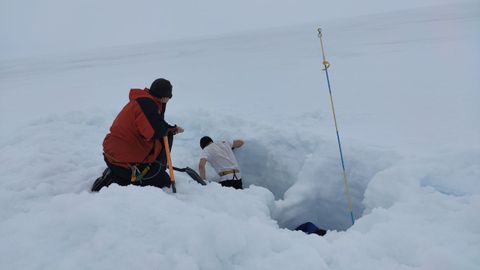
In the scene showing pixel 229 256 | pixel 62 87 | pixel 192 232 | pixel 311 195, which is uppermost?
pixel 62 87

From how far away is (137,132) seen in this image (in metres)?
4.04

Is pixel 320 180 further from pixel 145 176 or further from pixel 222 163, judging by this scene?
pixel 145 176

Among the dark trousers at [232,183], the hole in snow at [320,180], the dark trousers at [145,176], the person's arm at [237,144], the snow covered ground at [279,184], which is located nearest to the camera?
the snow covered ground at [279,184]

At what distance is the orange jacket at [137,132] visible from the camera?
3.87m

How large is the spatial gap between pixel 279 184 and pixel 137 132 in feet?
8.11

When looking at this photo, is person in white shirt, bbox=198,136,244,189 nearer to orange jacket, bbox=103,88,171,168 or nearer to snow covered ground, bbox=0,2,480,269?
snow covered ground, bbox=0,2,480,269

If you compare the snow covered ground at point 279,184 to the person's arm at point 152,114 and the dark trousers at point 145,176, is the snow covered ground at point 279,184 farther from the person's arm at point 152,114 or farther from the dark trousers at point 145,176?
the person's arm at point 152,114

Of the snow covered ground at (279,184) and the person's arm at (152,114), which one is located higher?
the person's arm at (152,114)

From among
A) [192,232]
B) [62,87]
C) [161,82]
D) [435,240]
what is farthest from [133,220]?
[62,87]

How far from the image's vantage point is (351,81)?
922 centimetres

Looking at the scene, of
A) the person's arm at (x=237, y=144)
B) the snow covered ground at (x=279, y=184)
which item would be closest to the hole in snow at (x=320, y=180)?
the snow covered ground at (x=279, y=184)

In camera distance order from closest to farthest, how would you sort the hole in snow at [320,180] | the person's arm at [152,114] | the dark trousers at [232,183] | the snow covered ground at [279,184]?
the snow covered ground at [279,184] → the person's arm at [152,114] → the hole in snow at [320,180] → the dark trousers at [232,183]

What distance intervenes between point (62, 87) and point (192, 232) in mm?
12019

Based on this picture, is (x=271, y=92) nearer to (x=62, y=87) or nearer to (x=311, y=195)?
(x=311, y=195)
